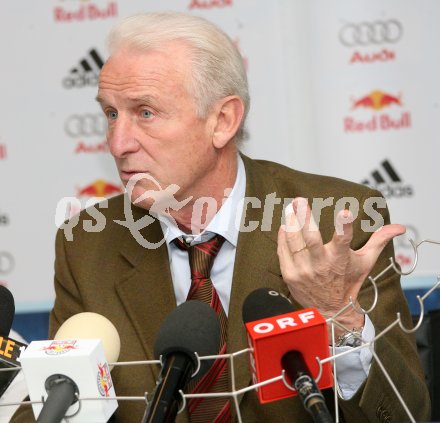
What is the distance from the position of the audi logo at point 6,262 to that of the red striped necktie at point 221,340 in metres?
1.25

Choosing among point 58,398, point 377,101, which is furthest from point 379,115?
point 58,398

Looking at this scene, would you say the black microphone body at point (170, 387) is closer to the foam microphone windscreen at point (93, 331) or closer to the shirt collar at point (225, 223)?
the foam microphone windscreen at point (93, 331)

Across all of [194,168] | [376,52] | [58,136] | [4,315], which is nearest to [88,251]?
[194,168]

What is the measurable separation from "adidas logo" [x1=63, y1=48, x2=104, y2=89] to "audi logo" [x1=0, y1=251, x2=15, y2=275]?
0.63 meters

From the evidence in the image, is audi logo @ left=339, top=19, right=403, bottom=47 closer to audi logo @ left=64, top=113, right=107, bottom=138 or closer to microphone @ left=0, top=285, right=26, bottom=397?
audi logo @ left=64, top=113, right=107, bottom=138

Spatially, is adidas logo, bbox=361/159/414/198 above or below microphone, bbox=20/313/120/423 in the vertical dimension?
below

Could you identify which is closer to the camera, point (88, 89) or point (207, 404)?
point (207, 404)

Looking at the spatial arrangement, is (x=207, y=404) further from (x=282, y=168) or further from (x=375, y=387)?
(x=282, y=168)

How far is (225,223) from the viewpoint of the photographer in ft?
6.56

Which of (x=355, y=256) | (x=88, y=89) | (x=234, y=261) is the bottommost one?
(x=234, y=261)

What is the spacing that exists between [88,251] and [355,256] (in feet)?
2.80

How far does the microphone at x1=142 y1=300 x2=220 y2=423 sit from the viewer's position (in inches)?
40.3

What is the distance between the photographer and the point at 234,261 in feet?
6.35

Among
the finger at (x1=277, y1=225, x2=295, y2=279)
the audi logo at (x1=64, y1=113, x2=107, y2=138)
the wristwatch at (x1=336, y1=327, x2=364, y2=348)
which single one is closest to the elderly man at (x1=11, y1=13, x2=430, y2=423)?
the wristwatch at (x1=336, y1=327, x2=364, y2=348)
